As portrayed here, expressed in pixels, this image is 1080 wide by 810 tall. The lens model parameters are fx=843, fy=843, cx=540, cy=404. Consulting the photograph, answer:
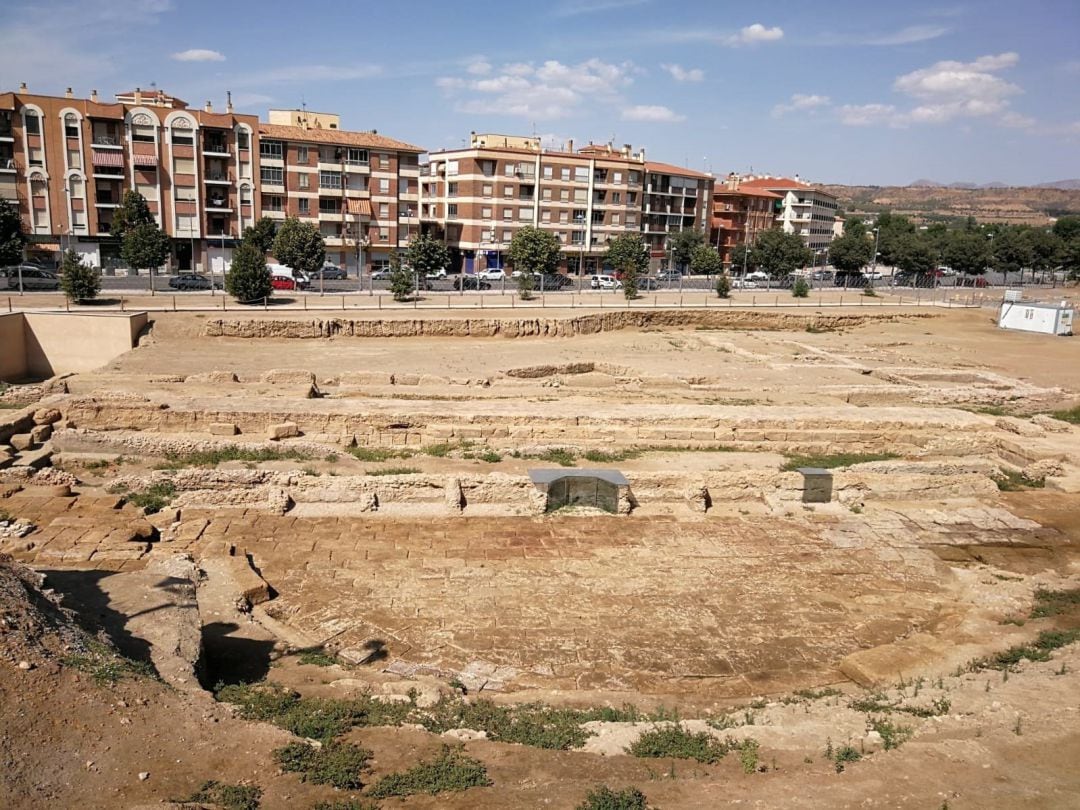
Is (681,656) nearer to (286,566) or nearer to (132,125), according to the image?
(286,566)

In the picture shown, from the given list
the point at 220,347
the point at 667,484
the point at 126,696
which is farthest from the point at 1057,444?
the point at 220,347

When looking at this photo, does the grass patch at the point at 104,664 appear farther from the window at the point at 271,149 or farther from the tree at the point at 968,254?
the tree at the point at 968,254

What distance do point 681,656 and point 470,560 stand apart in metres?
3.63

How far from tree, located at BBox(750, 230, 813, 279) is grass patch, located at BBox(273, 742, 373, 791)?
5615 cm

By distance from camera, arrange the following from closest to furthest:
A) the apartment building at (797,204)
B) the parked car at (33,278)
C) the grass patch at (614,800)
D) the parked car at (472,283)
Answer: the grass patch at (614,800)
the parked car at (33,278)
the parked car at (472,283)
the apartment building at (797,204)

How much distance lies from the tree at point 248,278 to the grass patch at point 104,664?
29.1 meters

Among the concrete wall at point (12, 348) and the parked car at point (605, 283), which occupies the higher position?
the parked car at point (605, 283)

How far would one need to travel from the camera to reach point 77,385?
2028 cm

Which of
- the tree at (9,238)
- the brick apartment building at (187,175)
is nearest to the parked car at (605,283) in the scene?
the brick apartment building at (187,175)

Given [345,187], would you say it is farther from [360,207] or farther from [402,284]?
[402,284]

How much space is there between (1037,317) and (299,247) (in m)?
36.6

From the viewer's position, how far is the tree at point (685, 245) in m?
62.0

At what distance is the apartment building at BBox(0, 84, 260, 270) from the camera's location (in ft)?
152

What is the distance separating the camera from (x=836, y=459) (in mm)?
17500
